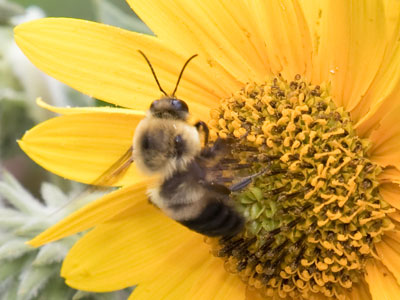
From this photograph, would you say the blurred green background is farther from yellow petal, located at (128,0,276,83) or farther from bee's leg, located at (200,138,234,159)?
bee's leg, located at (200,138,234,159)

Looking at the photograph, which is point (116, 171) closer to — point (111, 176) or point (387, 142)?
point (111, 176)

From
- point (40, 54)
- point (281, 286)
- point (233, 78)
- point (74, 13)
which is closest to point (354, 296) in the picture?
point (281, 286)

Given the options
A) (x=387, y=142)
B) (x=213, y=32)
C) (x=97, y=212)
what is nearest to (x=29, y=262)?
(x=97, y=212)

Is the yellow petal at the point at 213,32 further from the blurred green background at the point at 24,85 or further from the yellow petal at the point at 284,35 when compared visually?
the blurred green background at the point at 24,85

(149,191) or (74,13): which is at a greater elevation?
(149,191)

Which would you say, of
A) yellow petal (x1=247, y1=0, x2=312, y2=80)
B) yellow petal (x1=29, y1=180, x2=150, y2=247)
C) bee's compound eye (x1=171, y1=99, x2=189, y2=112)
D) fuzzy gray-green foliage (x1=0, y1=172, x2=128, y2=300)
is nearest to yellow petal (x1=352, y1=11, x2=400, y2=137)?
yellow petal (x1=247, y1=0, x2=312, y2=80)

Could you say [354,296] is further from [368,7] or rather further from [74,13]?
[74,13]

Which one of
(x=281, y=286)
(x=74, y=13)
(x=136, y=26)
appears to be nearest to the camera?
(x=281, y=286)
